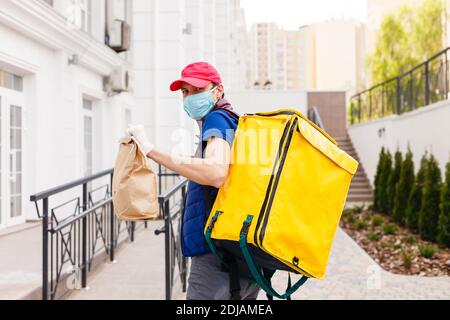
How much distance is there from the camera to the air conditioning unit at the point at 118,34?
11.3 meters

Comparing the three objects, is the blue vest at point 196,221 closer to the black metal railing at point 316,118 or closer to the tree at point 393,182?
the black metal railing at point 316,118

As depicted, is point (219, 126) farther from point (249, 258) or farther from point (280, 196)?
point (249, 258)

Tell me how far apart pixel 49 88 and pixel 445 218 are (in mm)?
6499

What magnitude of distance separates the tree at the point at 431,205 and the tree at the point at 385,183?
9.75ft

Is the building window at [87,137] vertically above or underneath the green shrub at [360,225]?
above

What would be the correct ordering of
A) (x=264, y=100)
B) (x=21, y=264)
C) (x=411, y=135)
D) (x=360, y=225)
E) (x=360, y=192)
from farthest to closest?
1. (x=264, y=100)
2. (x=360, y=192)
3. (x=411, y=135)
4. (x=360, y=225)
5. (x=21, y=264)

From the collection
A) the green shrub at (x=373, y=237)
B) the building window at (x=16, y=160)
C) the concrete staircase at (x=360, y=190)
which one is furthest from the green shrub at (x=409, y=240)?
the building window at (x=16, y=160)

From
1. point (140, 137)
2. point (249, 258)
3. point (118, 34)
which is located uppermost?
point (118, 34)

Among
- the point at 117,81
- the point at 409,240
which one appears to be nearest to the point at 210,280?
the point at 409,240

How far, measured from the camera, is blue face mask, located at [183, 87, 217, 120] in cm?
212

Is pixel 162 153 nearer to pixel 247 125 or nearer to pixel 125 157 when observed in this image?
pixel 125 157

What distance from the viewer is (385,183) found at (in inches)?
455

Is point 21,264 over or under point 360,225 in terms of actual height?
over
